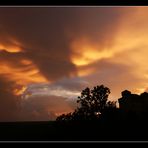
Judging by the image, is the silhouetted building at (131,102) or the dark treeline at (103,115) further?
the silhouetted building at (131,102)

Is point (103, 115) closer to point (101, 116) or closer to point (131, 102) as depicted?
point (101, 116)

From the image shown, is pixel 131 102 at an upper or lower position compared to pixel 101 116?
upper

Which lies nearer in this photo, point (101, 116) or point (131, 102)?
point (101, 116)

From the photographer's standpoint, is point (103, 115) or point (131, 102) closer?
point (103, 115)

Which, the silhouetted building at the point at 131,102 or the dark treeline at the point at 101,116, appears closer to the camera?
the dark treeline at the point at 101,116

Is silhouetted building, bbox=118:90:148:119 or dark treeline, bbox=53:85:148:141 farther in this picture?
silhouetted building, bbox=118:90:148:119

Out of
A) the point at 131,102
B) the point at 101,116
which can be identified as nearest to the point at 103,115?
the point at 101,116

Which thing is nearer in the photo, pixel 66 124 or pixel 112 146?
pixel 112 146

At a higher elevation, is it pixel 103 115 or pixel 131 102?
pixel 131 102

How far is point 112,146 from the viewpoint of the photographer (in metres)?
2.64

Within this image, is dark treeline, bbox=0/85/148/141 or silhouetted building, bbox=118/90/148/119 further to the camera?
silhouetted building, bbox=118/90/148/119
